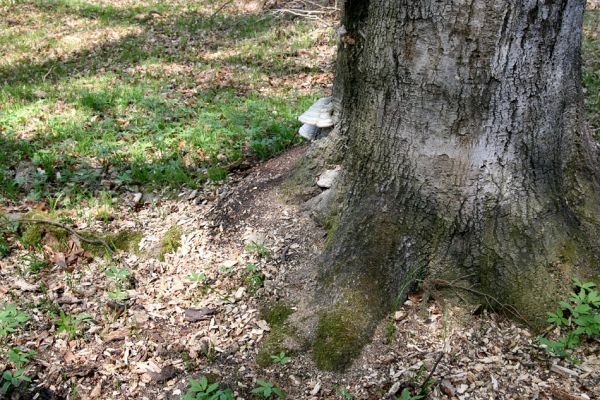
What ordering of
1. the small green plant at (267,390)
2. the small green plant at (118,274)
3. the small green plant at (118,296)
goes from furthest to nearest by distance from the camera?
the small green plant at (118,274) → the small green plant at (118,296) → the small green plant at (267,390)

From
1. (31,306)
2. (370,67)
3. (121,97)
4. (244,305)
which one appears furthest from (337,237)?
(121,97)

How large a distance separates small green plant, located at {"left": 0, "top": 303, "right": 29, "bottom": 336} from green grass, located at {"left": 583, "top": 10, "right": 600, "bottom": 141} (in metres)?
4.98

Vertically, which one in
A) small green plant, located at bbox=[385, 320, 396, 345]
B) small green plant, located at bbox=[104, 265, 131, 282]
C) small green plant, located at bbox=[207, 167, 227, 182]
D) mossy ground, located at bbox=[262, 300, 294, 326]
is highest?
small green plant, located at bbox=[385, 320, 396, 345]

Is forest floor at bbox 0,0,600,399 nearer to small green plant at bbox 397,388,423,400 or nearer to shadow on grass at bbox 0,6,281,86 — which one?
small green plant at bbox 397,388,423,400

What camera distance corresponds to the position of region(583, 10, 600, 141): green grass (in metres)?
5.42

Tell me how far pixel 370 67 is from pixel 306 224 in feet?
4.15

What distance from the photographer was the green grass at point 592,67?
542 cm

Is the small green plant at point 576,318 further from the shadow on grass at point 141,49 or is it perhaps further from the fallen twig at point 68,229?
the shadow on grass at point 141,49

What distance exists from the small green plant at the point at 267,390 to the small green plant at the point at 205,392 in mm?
154

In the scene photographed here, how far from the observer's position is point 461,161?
9.42ft

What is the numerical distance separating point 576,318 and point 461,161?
1078 millimetres

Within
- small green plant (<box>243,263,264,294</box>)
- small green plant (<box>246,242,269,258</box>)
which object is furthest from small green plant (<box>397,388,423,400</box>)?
small green plant (<box>246,242,269,258</box>)

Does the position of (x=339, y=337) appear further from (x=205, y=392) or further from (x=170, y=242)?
(x=170, y=242)

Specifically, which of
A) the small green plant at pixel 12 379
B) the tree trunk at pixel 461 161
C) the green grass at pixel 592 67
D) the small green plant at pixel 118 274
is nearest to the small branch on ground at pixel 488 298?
the tree trunk at pixel 461 161
